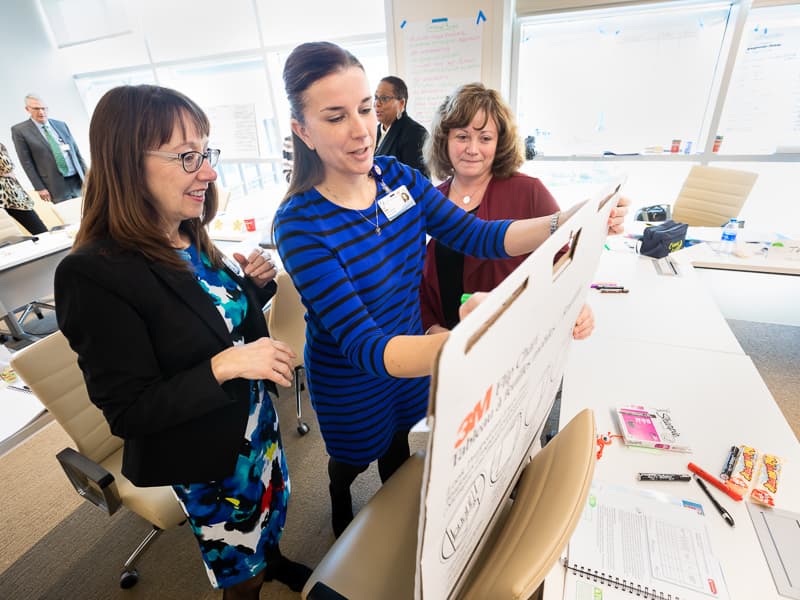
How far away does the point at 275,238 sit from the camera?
2.83 ft

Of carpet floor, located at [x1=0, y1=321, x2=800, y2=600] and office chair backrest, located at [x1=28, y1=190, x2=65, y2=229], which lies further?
office chair backrest, located at [x1=28, y1=190, x2=65, y2=229]

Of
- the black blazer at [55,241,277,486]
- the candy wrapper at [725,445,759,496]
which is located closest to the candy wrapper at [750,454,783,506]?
the candy wrapper at [725,445,759,496]

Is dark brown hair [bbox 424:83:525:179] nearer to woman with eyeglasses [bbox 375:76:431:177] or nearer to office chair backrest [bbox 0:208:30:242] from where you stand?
woman with eyeglasses [bbox 375:76:431:177]

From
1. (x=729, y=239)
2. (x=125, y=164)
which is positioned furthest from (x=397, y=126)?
(x=125, y=164)

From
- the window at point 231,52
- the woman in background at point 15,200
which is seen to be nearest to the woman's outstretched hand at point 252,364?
the window at point 231,52

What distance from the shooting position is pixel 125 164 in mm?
798

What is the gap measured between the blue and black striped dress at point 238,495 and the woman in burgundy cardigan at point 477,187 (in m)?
0.66

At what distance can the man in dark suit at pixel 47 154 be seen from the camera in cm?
425

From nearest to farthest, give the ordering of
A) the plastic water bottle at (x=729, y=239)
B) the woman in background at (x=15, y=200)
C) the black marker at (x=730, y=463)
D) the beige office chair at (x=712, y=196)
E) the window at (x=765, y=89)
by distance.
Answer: the black marker at (x=730, y=463) < the plastic water bottle at (x=729, y=239) < the beige office chair at (x=712, y=196) < the window at (x=765, y=89) < the woman in background at (x=15, y=200)

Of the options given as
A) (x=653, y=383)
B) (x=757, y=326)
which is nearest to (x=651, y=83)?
(x=757, y=326)

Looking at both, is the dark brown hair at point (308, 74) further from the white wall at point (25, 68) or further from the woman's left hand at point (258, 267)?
the white wall at point (25, 68)

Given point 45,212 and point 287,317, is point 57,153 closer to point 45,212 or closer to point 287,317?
point 45,212

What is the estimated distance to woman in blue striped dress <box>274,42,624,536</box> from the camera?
0.75m

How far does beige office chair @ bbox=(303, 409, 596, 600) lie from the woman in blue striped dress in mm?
192
